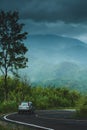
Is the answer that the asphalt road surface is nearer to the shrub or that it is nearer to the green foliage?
the shrub

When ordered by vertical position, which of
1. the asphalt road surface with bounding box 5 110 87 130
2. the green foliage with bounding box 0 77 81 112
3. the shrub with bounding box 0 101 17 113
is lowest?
the asphalt road surface with bounding box 5 110 87 130

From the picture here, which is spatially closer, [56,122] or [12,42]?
[56,122]

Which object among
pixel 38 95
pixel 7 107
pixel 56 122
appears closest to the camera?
pixel 56 122

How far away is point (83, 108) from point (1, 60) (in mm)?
45234

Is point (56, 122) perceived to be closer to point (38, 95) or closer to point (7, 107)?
point (7, 107)

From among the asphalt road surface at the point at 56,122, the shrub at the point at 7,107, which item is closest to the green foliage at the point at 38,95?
the shrub at the point at 7,107

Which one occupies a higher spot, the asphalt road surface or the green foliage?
the green foliage

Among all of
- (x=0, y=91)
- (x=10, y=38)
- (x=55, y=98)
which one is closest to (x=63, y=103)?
(x=55, y=98)

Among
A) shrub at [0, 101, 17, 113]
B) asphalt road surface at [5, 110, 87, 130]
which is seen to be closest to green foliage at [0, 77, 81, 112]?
shrub at [0, 101, 17, 113]

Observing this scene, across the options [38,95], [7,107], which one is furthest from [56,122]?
[38,95]

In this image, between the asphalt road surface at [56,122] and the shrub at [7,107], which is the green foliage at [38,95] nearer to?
the shrub at [7,107]

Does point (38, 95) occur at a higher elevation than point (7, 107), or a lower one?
higher

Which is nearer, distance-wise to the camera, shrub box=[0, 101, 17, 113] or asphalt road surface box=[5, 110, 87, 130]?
asphalt road surface box=[5, 110, 87, 130]

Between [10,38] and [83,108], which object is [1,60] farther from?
[83,108]
